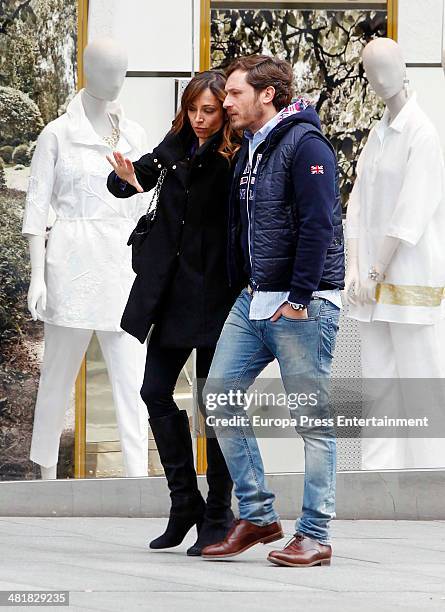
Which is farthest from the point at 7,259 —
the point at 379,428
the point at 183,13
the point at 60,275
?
the point at 379,428

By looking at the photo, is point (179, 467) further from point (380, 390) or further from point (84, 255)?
point (380, 390)

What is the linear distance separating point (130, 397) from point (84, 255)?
718mm

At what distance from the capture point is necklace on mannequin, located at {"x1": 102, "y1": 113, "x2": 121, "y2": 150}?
836 cm

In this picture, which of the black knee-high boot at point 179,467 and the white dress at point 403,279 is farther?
the white dress at point 403,279

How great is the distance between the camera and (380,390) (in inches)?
342

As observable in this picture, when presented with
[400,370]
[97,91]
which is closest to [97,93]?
[97,91]

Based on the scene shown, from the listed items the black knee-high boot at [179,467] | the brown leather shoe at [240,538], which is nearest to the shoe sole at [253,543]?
the brown leather shoe at [240,538]

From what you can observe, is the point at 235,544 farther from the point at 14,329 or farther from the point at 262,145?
the point at 14,329

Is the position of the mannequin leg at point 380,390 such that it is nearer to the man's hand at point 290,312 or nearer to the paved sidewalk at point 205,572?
the paved sidewalk at point 205,572

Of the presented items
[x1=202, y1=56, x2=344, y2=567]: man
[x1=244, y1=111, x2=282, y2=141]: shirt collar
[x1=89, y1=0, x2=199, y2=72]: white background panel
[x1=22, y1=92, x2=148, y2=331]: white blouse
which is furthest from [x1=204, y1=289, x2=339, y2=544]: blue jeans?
[x1=89, y1=0, x2=199, y2=72]: white background panel

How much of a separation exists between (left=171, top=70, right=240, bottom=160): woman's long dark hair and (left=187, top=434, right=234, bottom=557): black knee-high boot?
123 cm

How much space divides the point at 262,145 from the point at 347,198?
1.92 metres

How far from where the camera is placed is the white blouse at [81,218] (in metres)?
8.30

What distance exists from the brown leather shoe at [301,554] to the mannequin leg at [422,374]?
78.4 inches
